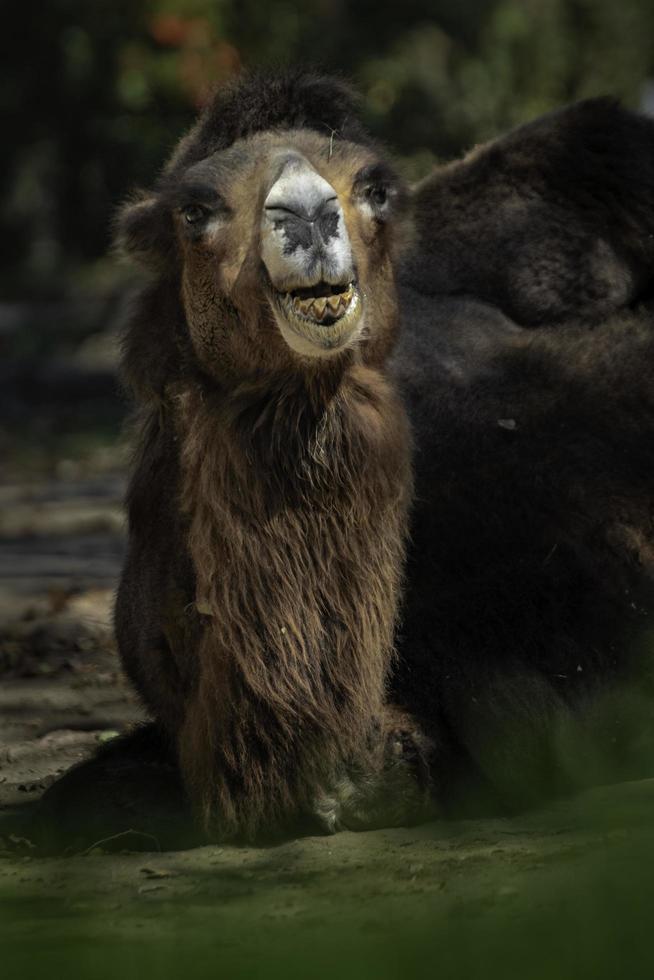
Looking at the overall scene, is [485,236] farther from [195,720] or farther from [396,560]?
[195,720]

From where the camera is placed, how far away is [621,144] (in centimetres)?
465

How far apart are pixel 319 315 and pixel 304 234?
149mm

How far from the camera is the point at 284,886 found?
9.55 ft

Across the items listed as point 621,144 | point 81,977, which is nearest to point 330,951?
point 81,977

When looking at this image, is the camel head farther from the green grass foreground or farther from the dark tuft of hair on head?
the green grass foreground

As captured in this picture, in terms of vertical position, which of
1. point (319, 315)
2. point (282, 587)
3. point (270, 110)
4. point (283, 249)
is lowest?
point (282, 587)

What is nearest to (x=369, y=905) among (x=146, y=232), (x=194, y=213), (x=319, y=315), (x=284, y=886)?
(x=284, y=886)

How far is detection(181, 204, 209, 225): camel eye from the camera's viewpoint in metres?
3.32

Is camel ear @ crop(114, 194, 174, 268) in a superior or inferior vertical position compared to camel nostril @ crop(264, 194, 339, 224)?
superior

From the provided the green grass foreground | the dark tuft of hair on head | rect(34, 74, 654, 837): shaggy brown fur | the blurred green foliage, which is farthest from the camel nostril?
the blurred green foliage

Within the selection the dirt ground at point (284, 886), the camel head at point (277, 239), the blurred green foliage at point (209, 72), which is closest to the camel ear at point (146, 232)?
the camel head at point (277, 239)

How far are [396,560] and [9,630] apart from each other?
8.96 feet

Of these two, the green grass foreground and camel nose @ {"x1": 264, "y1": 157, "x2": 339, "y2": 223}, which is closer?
the green grass foreground

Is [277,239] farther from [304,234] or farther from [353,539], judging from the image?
[353,539]
